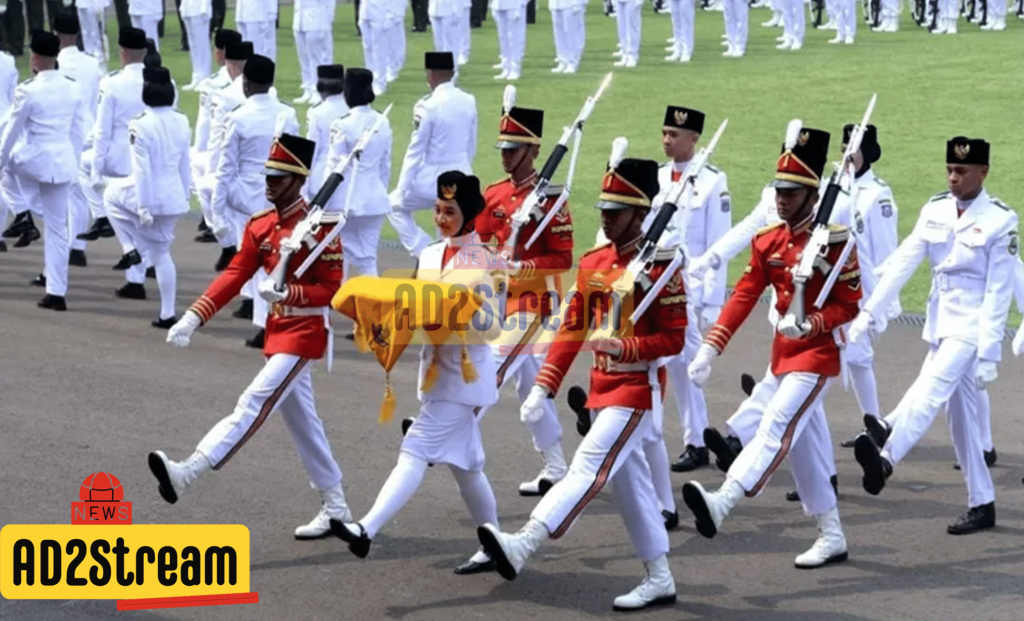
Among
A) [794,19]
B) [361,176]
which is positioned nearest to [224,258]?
[361,176]

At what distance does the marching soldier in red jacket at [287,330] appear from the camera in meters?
8.80

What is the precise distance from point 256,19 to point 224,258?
34.1 feet

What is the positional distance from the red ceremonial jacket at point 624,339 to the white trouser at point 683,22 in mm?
19037

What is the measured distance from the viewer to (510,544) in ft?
25.6

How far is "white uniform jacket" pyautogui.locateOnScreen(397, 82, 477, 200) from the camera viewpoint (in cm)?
1407

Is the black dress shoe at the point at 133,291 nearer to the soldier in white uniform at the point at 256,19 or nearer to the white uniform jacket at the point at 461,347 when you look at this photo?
the white uniform jacket at the point at 461,347

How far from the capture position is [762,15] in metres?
33.9

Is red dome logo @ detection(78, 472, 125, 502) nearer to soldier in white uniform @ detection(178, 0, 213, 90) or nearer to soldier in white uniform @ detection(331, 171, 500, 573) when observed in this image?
soldier in white uniform @ detection(331, 171, 500, 573)

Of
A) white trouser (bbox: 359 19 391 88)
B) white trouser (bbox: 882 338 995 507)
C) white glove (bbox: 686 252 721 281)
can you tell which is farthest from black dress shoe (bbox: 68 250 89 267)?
white trouser (bbox: 359 19 391 88)

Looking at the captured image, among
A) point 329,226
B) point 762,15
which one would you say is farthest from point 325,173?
point 762,15

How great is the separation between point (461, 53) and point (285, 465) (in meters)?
17.5

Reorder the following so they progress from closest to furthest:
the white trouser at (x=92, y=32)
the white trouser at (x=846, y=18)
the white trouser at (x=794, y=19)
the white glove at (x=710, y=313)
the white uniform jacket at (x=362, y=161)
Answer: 1. the white glove at (x=710, y=313)
2. the white uniform jacket at (x=362, y=161)
3. the white trouser at (x=92, y=32)
4. the white trouser at (x=794, y=19)
5. the white trouser at (x=846, y=18)

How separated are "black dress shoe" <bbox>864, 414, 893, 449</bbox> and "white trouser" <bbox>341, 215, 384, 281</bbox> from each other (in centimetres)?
463

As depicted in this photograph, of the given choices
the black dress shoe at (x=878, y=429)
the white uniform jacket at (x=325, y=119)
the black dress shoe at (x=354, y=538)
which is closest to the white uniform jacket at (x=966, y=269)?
the black dress shoe at (x=878, y=429)
